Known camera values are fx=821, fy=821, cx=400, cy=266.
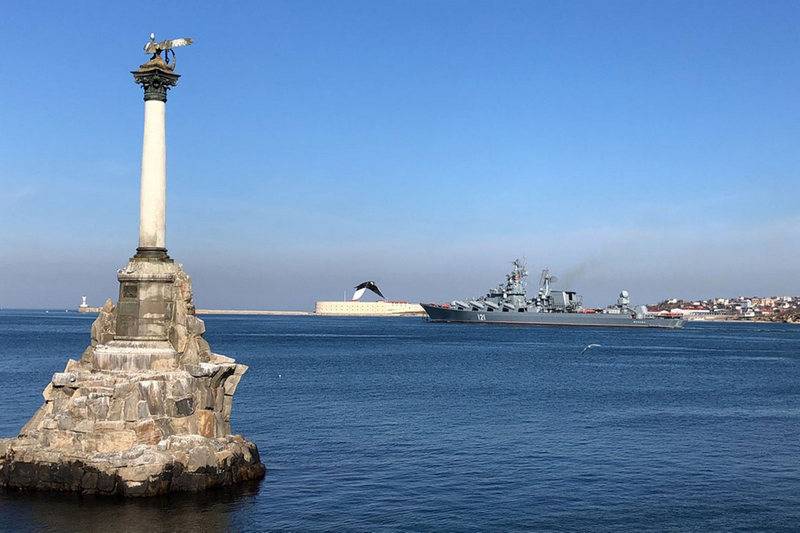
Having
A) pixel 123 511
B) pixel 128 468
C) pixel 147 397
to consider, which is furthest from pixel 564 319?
pixel 123 511

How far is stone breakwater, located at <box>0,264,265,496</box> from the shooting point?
19359 millimetres

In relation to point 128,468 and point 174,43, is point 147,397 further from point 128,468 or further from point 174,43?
point 174,43

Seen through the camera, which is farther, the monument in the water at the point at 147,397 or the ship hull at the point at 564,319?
the ship hull at the point at 564,319

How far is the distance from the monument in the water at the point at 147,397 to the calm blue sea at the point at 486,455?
75 cm

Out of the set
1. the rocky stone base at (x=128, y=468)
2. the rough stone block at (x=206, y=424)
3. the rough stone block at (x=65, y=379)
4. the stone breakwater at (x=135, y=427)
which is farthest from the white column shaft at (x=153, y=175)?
the rocky stone base at (x=128, y=468)

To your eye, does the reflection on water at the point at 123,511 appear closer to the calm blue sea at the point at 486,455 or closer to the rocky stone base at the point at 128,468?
the calm blue sea at the point at 486,455

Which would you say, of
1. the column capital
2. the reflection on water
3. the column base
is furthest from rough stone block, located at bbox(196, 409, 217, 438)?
the column capital

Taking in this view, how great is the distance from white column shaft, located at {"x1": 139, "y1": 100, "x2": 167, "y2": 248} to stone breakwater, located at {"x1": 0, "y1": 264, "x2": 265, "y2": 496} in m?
0.96

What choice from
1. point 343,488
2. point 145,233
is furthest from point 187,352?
point 343,488

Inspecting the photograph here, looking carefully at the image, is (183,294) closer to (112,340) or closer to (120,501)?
(112,340)

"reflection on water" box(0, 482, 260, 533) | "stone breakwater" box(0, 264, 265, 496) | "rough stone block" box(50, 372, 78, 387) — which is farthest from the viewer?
"rough stone block" box(50, 372, 78, 387)

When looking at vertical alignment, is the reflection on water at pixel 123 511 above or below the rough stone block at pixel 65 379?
below

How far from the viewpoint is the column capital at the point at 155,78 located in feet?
72.2

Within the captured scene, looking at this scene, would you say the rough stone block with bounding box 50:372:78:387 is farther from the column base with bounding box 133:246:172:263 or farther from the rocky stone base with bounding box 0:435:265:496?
the column base with bounding box 133:246:172:263
